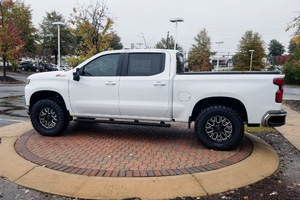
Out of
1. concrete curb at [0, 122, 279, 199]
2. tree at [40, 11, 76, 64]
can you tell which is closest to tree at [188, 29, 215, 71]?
tree at [40, 11, 76, 64]

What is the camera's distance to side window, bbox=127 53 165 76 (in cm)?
492

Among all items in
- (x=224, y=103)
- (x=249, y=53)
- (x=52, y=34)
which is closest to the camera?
(x=224, y=103)

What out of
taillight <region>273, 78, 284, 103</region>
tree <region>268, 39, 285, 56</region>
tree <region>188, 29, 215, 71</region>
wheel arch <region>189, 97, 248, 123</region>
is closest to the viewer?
taillight <region>273, 78, 284, 103</region>

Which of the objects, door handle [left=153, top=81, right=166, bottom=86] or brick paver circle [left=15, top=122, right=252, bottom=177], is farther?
door handle [left=153, top=81, right=166, bottom=86]

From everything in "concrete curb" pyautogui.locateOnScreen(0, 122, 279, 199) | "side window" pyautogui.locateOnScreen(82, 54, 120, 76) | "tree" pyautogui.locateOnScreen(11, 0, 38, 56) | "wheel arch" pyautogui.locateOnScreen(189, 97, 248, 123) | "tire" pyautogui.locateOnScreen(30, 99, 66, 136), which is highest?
"tree" pyautogui.locateOnScreen(11, 0, 38, 56)

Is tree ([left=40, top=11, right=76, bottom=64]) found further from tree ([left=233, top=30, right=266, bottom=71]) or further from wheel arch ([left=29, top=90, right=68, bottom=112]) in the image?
wheel arch ([left=29, top=90, right=68, bottom=112])

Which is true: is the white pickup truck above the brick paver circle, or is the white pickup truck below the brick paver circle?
above

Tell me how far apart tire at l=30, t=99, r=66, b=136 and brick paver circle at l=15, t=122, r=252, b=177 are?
176 millimetres

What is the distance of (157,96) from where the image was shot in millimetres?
4770

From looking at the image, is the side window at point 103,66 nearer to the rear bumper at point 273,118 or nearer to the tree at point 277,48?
the rear bumper at point 273,118

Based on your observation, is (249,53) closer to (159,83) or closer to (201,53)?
(201,53)

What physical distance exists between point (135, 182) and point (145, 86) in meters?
2.03

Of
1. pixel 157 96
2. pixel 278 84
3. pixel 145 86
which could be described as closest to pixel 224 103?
pixel 278 84

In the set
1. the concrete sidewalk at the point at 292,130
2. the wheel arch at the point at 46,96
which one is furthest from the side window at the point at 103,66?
the concrete sidewalk at the point at 292,130
